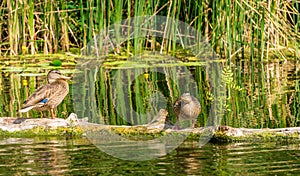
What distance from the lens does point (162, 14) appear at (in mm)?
15195

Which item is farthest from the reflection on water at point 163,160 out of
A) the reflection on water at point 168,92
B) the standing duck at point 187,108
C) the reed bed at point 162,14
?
the reed bed at point 162,14

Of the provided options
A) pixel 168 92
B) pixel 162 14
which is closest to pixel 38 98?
pixel 168 92

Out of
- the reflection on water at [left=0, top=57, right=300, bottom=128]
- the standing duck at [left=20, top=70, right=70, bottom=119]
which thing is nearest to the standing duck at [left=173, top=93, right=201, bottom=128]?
the reflection on water at [left=0, top=57, right=300, bottom=128]

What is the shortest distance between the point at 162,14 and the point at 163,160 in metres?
9.05

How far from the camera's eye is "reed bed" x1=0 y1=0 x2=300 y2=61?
13484mm

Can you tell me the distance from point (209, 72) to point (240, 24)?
933mm

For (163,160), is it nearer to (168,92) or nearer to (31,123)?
(31,123)

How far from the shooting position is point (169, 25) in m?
14.2

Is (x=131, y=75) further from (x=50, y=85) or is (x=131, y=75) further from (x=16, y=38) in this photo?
(x=50, y=85)

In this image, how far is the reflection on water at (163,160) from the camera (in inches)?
234

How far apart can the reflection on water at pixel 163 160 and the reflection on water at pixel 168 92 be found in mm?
1378

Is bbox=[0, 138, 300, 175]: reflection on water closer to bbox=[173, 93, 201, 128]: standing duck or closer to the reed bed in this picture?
bbox=[173, 93, 201, 128]: standing duck

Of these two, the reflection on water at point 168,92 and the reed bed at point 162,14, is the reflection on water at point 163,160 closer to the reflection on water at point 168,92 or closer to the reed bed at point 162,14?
the reflection on water at point 168,92

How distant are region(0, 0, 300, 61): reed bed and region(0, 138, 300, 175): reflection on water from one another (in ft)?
20.5
